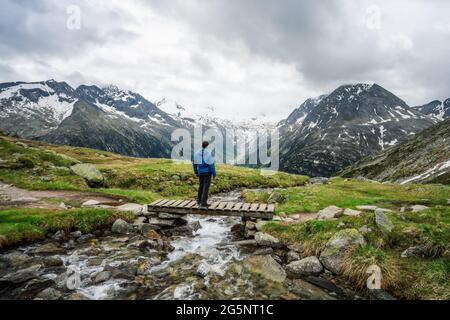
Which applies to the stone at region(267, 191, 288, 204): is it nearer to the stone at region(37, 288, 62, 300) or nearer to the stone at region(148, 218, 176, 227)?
the stone at region(148, 218, 176, 227)

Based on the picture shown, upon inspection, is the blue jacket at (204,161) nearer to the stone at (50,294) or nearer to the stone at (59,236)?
the stone at (59,236)

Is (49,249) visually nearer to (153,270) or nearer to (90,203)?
(153,270)

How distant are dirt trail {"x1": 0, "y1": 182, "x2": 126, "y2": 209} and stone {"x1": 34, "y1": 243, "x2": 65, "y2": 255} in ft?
19.5

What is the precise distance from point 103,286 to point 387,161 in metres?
168

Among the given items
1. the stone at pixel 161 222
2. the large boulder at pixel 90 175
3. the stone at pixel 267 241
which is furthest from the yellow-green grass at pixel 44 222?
the large boulder at pixel 90 175

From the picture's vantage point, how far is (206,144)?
1820 centimetres

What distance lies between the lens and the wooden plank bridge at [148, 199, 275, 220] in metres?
18.8

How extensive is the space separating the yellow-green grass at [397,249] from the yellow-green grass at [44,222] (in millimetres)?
10844

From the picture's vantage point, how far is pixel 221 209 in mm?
19188

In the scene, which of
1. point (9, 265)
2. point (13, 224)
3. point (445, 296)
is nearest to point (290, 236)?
point (445, 296)

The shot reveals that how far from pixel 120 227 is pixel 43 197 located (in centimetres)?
981

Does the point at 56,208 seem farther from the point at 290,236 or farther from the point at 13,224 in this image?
the point at 290,236

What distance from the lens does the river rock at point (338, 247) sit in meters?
12.6
